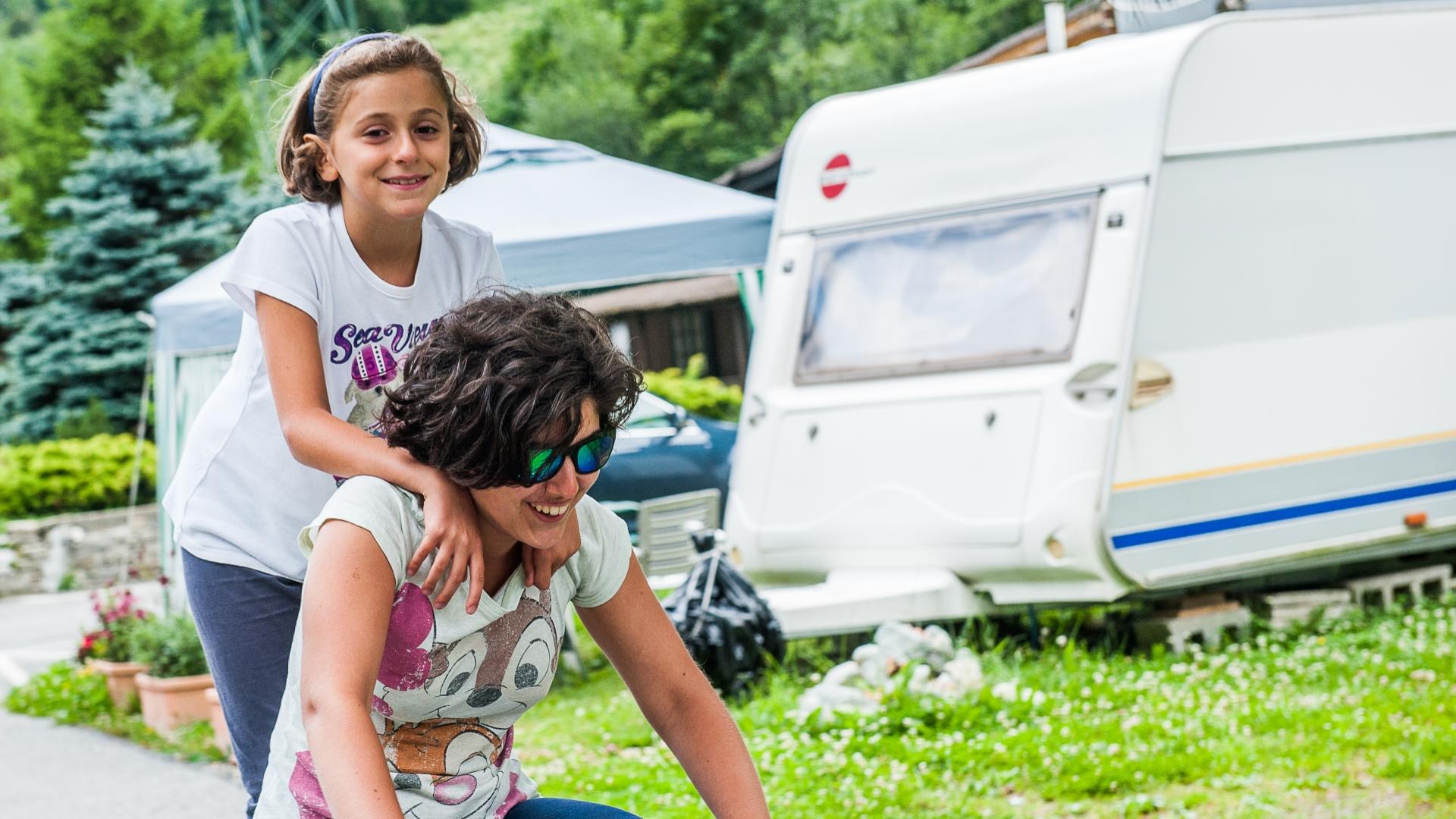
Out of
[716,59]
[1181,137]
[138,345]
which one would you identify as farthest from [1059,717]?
[716,59]

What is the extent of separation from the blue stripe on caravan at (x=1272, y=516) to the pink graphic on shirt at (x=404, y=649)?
4793 mm

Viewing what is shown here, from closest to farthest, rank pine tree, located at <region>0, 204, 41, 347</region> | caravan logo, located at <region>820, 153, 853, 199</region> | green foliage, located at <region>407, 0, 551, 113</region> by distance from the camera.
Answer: caravan logo, located at <region>820, 153, 853, 199</region>, pine tree, located at <region>0, 204, 41, 347</region>, green foliage, located at <region>407, 0, 551, 113</region>

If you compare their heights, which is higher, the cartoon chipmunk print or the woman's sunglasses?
the woman's sunglasses

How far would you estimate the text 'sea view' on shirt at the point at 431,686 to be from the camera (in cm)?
208

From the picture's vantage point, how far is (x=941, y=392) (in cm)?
704

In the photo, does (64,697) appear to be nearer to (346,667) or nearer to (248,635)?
(248,635)

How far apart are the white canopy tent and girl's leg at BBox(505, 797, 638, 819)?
6.02 m

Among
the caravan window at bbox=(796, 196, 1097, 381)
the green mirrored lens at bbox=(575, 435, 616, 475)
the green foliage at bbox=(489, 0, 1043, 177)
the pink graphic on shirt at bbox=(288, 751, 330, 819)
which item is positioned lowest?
the pink graphic on shirt at bbox=(288, 751, 330, 819)

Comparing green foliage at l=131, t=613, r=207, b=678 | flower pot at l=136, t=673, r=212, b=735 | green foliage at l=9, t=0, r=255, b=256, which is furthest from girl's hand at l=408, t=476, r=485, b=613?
green foliage at l=9, t=0, r=255, b=256

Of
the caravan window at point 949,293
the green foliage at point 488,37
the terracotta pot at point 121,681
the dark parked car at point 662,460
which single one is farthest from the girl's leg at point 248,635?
the green foliage at point 488,37

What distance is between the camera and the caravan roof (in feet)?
22.1

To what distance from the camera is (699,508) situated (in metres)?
9.09

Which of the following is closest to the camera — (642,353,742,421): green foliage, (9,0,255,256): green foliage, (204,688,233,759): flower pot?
(204,688,233,759): flower pot

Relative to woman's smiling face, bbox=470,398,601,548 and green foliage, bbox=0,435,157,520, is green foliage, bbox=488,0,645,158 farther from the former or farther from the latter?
woman's smiling face, bbox=470,398,601,548
